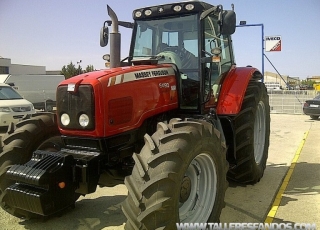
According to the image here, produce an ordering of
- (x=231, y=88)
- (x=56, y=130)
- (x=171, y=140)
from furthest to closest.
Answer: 1. (x=231, y=88)
2. (x=56, y=130)
3. (x=171, y=140)

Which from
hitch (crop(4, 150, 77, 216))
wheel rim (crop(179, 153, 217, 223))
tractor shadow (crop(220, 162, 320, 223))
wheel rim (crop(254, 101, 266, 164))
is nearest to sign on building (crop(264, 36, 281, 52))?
tractor shadow (crop(220, 162, 320, 223))

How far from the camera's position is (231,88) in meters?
Answer: 4.55

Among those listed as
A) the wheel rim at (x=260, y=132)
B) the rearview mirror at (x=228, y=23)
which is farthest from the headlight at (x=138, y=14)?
the wheel rim at (x=260, y=132)

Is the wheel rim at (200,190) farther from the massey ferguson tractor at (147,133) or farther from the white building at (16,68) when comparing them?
the white building at (16,68)

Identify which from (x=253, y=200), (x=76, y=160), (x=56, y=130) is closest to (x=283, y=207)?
(x=253, y=200)

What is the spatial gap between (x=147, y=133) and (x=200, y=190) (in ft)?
2.98

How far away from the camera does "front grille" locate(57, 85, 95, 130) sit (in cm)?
315

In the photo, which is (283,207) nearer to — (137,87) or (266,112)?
(266,112)

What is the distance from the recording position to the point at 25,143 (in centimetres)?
361

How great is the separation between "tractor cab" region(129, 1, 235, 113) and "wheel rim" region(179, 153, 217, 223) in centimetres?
106

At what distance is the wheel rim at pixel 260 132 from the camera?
216 inches

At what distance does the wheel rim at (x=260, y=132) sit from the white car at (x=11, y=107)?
26.8 ft

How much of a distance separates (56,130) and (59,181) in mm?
964

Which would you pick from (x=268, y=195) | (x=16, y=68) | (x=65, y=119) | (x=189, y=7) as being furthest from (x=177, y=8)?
(x=16, y=68)
